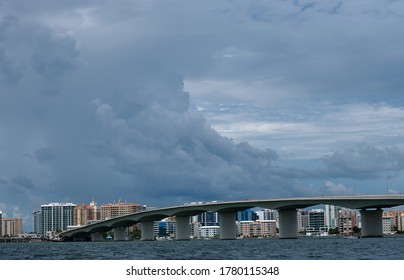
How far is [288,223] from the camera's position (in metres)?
163

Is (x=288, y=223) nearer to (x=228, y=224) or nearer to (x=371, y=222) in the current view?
(x=371, y=222)

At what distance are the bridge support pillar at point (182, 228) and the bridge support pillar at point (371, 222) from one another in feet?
173

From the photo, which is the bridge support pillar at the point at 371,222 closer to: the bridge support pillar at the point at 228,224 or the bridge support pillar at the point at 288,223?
the bridge support pillar at the point at 288,223

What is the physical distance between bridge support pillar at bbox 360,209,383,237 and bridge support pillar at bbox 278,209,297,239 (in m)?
16.0

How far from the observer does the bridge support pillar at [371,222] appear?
5974 inches

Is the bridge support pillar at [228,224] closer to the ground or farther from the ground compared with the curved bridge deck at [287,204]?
closer to the ground

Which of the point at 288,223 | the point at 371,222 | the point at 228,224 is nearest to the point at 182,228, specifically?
the point at 228,224

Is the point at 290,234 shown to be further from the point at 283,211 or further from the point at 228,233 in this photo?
the point at 228,233

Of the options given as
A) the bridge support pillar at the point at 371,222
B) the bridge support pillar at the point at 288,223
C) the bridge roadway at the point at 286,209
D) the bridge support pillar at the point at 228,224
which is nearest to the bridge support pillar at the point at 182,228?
the bridge roadway at the point at 286,209

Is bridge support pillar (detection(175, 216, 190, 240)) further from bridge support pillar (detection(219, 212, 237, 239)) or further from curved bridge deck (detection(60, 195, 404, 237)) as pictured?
bridge support pillar (detection(219, 212, 237, 239))

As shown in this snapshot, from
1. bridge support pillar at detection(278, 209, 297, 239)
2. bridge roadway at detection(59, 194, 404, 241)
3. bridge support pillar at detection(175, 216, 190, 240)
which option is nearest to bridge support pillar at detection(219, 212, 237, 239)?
bridge roadway at detection(59, 194, 404, 241)

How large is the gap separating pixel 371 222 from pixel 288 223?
19184 mm

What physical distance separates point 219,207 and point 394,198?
47232 mm
